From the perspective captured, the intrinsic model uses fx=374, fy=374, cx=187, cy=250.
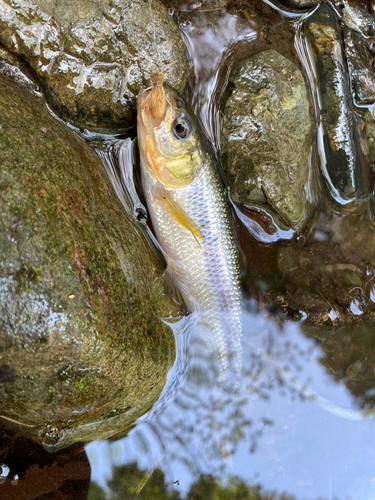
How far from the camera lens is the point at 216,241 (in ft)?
10.1

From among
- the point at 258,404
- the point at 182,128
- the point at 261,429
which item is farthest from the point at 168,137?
the point at 261,429

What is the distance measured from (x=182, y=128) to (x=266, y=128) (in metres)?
0.77

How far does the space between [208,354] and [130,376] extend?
37.1 inches

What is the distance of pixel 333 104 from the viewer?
3.42 metres

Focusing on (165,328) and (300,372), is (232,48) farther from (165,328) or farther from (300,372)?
(300,372)

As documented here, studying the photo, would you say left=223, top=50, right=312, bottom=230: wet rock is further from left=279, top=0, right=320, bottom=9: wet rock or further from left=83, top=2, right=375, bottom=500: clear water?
left=279, top=0, right=320, bottom=9: wet rock

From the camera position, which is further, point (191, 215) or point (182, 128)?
point (191, 215)

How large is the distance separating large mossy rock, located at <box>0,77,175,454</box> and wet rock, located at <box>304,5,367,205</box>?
2022mm

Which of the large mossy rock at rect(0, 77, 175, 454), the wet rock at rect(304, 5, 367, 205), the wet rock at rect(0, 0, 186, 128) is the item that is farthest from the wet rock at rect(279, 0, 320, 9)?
the large mossy rock at rect(0, 77, 175, 454)

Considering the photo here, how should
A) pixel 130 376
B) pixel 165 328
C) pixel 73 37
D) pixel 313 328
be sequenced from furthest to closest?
pixel 313 328 → pixel 165 328 → pixel 73 37 → pixel 130 376

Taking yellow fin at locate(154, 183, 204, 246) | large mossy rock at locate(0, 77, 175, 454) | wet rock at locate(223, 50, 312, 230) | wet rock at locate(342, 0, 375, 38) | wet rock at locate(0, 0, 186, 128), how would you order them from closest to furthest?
large mossy rock at locate(0, 77, 175, 454)
wet rock at locate(0, 0, 186, 128)
yellow fin at locate(154, 183, 204, 246)
wet rock at locate(223, 50, 312, 230)
wet rock at locate(342, 0, 375, 38)

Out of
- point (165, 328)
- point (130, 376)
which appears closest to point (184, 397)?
point (165, 328)

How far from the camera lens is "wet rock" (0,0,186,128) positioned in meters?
2.62

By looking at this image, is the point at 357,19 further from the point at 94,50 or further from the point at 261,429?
the point at 261,429
